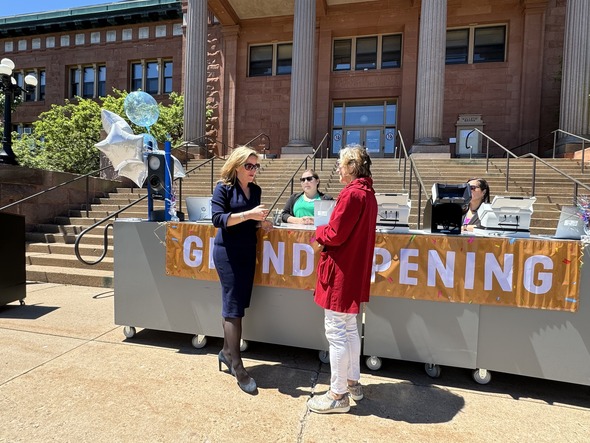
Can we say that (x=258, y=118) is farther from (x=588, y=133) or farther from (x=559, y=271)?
(x=559, y=271)

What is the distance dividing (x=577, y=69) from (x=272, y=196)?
11899 millimetres

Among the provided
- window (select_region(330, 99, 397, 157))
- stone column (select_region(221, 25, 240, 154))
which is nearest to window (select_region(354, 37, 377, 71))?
window (select_region(330, 99, 397, 157))

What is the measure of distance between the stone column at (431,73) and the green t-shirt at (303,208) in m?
9.41

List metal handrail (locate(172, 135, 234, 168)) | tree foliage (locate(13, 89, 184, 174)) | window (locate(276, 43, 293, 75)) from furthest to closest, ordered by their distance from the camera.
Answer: window (locate(276, 43, 293, 75)), tree foliage (locate(13, 89, 184, 174)), metal handrail (locate(172, 135, 234, 168))

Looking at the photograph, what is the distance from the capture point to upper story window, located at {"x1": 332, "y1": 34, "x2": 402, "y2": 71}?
1683 centimetres

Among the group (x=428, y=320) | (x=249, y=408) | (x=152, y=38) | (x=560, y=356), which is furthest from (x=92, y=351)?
(x=152, y=38)

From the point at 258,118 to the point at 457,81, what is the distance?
9066 mm

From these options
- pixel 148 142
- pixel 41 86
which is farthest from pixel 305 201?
pixel 41 86

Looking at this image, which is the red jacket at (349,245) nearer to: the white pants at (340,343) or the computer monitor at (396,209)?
the white pants at (340,343)

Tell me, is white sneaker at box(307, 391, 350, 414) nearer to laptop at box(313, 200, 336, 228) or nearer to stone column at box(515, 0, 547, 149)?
laptop at box(313, 200, 336, 228)

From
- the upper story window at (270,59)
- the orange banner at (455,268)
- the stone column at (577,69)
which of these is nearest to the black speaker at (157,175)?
the orange banner at (455,268)

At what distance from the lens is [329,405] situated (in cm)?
273

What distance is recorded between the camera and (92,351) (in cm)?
377

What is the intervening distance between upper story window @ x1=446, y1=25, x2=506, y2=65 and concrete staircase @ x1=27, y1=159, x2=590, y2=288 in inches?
285
